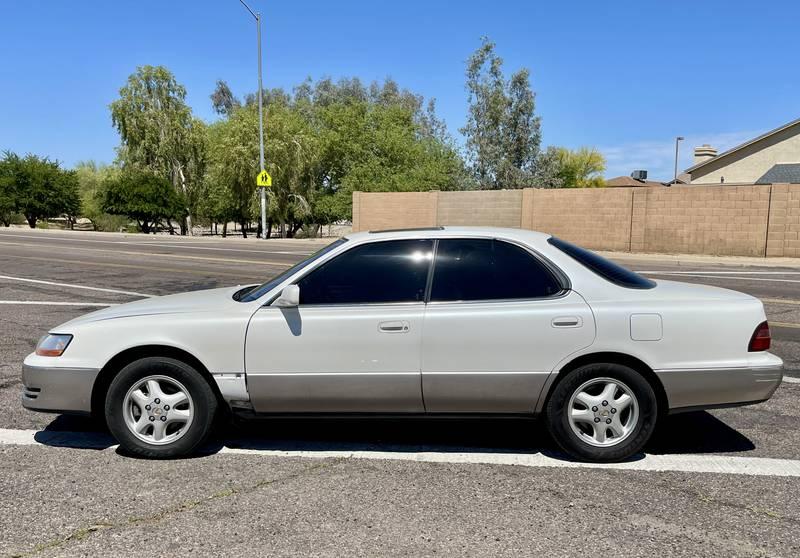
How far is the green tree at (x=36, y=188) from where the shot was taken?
55219 millimetres

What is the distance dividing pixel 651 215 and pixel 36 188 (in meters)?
52.5

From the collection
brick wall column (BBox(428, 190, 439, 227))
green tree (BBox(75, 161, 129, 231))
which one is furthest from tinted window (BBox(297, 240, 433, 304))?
green tree (BBox(75, 161, 129, 231))

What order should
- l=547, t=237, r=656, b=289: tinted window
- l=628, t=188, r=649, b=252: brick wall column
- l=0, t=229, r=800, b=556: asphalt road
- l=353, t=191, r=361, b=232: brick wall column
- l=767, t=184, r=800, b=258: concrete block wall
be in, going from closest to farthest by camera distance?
l=0, t=229, r=800, b=556: asphalt road < l=547, t=237, r=656, b=289: tinted window < l=767, t=184, r=800, b=258: concrete block wall < l=628, t=188, r=649, b=252: brick wall column < l=353, t=191, r=361, b=232: brick wall column

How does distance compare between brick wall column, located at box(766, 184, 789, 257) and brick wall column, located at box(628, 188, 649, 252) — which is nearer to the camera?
brick wall column, located at box(766, 184, 789, 257)

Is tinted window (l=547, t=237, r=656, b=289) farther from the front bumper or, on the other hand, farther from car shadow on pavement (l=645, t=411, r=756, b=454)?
the front bumper

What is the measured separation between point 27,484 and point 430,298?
2.70 metres

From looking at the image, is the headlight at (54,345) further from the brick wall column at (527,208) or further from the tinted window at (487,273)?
the brick wall column at (527,208)

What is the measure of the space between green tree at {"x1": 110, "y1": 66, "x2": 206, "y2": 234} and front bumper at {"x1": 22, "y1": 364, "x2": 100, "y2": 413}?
5066cm

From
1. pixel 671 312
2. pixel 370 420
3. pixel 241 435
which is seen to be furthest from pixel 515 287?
pixel 241 435

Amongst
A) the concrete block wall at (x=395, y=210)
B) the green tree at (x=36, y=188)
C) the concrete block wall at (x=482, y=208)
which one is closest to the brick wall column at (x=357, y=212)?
the concrete block wall at (x=395, y=210)

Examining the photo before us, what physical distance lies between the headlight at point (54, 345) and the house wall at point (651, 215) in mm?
23875

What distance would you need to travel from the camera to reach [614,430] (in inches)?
157

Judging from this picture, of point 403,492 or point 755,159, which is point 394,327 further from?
point 755,159

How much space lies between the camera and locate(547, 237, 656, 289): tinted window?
4.20 m
